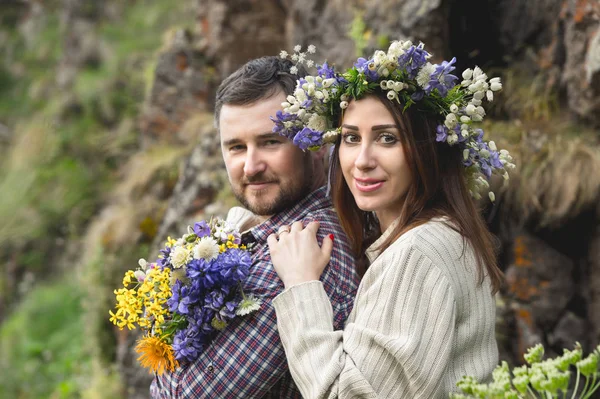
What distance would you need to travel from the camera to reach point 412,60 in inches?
106

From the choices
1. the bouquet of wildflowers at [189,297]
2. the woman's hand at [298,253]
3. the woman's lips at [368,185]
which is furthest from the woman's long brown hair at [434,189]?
the bouquet of wildflowers at [189,297]

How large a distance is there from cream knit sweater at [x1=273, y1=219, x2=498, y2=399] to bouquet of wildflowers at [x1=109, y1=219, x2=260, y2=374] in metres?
0.19

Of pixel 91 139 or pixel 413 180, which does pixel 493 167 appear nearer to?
pixel 413 180

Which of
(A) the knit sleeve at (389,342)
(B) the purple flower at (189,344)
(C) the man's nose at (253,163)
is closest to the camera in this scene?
(A) the knit sleeve at (389,342)

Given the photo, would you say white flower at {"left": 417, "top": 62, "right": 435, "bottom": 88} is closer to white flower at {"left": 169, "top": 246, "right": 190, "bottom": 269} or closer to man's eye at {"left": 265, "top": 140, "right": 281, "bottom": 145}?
man's eye at {"left": 265, "top": 140, "right": 281, "bottom": 145}

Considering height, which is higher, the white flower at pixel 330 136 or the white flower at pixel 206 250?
the white flower at pixel 330 136

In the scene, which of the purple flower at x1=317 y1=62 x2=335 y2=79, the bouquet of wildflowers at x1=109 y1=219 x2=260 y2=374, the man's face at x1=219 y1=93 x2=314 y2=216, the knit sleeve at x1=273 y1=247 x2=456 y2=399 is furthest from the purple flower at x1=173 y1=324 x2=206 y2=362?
the purple flower at x1=317 y1=62 x2=335 y2=79

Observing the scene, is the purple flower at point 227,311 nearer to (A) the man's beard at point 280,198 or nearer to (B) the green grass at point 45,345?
(A) the man's beard at point 280,198

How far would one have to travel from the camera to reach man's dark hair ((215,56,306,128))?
3018 mm

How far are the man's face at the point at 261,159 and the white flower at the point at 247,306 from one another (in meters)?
0.54

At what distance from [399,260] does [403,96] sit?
2.09 feet

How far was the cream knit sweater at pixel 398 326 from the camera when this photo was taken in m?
2.39

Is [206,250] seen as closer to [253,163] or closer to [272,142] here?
[253,163]

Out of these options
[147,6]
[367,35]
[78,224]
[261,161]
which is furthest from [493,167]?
[147,6]
